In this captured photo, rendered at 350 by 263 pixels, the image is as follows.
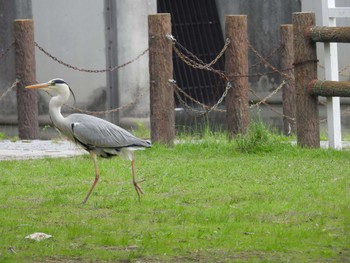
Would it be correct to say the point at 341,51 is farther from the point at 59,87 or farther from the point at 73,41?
the point at 59,87

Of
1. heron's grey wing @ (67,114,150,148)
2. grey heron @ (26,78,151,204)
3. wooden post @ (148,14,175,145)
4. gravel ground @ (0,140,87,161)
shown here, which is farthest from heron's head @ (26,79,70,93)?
wooden post @ (148,14,175,145)

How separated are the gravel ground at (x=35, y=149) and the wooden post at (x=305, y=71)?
273 centimetres

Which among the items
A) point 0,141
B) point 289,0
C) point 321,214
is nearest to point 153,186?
point 321,214

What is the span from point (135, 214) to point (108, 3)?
897cm

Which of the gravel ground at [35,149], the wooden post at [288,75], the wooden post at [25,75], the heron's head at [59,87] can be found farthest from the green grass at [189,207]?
→ the wooden post at [288,75]

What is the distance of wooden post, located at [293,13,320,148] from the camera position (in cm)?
1460

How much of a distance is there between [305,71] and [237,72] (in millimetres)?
1396

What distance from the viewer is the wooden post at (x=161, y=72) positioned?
15328 mm

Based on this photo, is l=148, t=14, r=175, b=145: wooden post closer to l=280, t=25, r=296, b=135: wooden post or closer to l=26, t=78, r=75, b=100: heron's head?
l=280, t=25, r=296, b=135: wooden post

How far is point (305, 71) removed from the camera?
577 inches

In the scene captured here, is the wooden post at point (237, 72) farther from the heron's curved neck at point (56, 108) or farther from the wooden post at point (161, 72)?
the heron's curved neck at point (56, 108)

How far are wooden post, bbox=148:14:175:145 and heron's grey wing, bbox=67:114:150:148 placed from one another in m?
3.90

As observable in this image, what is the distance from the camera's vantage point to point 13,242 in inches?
361

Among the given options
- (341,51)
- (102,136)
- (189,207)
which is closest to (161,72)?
(102,136)
